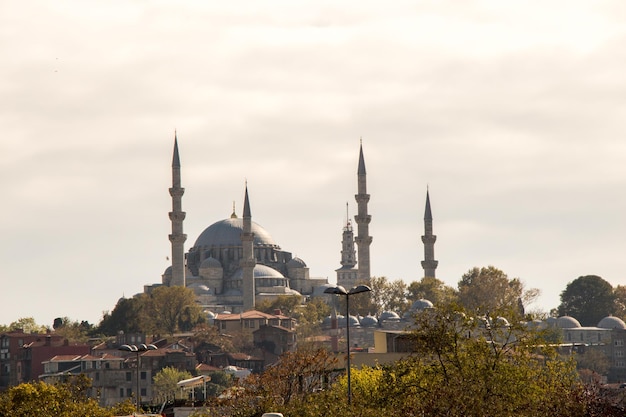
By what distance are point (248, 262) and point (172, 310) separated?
481 inches

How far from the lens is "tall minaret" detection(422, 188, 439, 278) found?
181 m

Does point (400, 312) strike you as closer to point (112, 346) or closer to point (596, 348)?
point (596, 348)

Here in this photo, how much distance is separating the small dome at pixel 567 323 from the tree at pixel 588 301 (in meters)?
9.78

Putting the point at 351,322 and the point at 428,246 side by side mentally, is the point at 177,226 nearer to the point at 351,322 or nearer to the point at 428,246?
the point at 351,322

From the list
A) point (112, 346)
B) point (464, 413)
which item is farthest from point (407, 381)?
point (112, 346)

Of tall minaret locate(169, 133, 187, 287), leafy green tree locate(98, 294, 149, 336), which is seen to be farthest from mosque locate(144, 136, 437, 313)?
leafy green tree locate(98, 294, 149, 336)

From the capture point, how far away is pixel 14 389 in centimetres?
5841

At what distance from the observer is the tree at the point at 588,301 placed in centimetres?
18575

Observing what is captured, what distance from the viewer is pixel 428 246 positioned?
182 m

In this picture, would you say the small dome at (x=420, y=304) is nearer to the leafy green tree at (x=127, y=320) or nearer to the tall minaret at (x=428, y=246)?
the tall minaret at (x=428, y=246)

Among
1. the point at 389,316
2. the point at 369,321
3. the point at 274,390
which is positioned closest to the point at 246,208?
the point at 369,321

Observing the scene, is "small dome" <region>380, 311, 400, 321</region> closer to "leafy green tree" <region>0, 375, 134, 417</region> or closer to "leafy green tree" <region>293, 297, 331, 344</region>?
"leafy green tree" <region>293, 297, 331, 344</region>

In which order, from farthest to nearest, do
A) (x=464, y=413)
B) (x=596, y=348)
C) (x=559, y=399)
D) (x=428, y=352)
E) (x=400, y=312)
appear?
(x=400, y=312) → (x=596, y=348) → (x=428, y=352) → (x=559, y=399) → (x=464, y=413)

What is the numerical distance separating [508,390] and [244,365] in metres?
99.5
